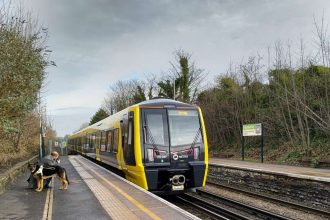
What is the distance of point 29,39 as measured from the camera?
16578 millimetres

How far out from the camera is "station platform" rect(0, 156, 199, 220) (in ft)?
27.6

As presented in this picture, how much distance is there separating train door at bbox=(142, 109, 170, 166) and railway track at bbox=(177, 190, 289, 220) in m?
1.78

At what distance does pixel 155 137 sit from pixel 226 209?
2.96 meters

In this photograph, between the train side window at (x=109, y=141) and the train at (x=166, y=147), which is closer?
the train at (x=166, y=147)

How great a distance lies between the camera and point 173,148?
12609mm

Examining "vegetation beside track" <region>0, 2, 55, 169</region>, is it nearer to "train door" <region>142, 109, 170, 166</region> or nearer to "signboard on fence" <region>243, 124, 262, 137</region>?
"train door" <region>142, 109, 170, 166</region>

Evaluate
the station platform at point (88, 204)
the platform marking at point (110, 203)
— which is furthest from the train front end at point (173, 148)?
the platform marking at point (110, 203)

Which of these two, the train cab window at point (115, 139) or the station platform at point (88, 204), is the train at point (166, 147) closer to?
the station platform at point (88, 204)

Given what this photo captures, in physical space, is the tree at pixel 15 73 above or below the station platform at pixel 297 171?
above

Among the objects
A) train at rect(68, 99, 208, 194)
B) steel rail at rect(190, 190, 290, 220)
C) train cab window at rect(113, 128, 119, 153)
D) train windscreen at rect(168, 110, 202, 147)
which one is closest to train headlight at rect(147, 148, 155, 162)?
train at rect(68, 99, 208, 194)

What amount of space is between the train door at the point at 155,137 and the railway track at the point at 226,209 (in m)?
1.78

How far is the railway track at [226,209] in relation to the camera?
1082cm

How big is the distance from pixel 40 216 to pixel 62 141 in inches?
2372

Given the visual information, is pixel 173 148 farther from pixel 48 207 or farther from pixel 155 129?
pixel 48 207
